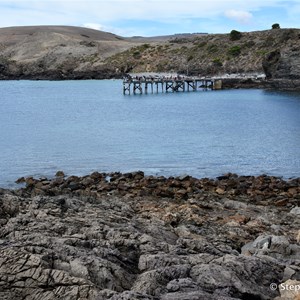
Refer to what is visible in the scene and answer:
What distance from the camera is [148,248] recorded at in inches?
566

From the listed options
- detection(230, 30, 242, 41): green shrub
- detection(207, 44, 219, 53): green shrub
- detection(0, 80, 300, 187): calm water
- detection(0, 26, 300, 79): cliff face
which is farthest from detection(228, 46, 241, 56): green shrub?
detection(0, 80, 300, 187): calm water

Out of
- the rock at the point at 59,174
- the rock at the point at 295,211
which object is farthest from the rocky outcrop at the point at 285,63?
the rock at the point at 295,211

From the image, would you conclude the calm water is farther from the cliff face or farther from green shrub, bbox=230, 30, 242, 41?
green shrub, bbox=230, 30, 242, 41

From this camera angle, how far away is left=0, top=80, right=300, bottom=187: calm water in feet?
117

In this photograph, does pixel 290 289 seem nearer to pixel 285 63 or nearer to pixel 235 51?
pixel 285 63

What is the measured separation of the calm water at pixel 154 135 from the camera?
117 ft

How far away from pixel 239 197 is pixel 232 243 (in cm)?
946

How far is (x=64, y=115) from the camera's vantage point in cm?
6962

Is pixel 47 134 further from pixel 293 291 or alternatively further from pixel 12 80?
pixel 12 80

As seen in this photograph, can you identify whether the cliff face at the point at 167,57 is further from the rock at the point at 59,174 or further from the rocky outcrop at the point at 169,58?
the rock at the point at 59,174

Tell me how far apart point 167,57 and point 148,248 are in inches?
5448

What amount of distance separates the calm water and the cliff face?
1733 cm

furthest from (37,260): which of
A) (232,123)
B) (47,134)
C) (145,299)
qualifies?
(232,123)

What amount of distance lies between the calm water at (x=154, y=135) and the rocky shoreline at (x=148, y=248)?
9.91 meters
